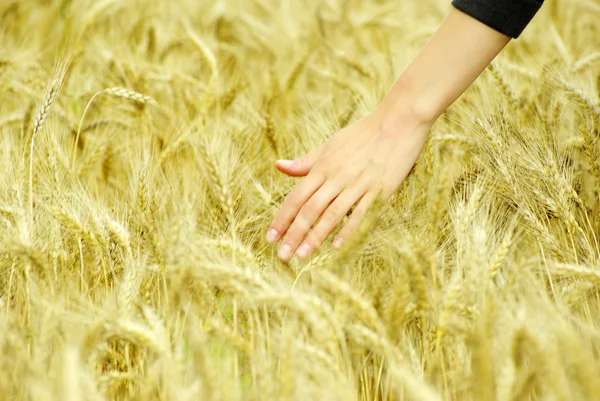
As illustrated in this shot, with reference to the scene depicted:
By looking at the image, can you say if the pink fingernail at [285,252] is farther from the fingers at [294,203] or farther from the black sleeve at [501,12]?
the black sleeve at [501,12]

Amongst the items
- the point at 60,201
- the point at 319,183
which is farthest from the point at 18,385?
the point at 319,183

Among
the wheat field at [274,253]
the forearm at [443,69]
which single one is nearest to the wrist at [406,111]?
the forearm at [443,69]

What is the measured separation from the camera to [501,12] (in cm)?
112

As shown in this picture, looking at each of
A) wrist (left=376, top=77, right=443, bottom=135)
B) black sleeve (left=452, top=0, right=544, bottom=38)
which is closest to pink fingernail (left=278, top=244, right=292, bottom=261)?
wrist (left=376, top=77, right=443, bottom=135)

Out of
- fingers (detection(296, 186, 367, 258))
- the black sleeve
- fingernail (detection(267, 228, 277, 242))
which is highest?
the black sleeve

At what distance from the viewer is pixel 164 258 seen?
1105 mm

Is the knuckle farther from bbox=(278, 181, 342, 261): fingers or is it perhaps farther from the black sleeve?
the black sleeve

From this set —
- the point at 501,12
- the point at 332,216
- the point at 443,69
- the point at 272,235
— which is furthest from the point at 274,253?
the point at 501,12

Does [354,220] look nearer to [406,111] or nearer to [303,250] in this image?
[303,250]

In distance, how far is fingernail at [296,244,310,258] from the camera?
4.02 ft

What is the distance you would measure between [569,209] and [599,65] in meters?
1.00

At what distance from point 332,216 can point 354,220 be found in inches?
2.0

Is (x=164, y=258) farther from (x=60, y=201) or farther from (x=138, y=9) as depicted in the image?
(x=138, y=9)

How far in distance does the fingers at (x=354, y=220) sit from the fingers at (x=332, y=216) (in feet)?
0.04
